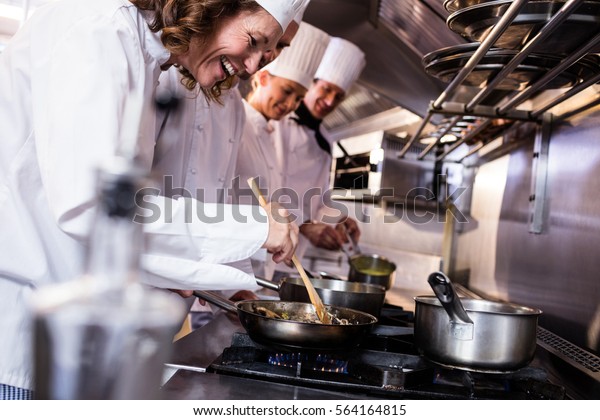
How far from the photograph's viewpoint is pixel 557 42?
1.04m

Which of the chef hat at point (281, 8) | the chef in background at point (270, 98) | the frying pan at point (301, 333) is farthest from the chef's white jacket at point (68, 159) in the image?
the chef in background at point (270, 98)

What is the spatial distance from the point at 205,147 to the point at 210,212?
933mm

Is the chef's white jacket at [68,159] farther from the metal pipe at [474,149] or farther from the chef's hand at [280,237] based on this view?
the metal pipe at [474,149]

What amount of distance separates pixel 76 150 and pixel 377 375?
58cm

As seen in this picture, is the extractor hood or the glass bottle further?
the extractor hood

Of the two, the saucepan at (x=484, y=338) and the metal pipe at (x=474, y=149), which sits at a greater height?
the metal pipe at (x=474, y=149)

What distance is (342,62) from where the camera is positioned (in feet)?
8.72

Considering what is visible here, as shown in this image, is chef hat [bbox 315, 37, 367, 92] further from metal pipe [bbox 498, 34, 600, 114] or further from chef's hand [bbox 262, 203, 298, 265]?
chef's hand [bbox 262, 203, 298, 265]

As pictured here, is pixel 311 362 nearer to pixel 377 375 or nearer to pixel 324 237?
pixel 377 375

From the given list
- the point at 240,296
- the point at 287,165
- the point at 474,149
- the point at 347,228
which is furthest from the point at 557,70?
the point at 287,165

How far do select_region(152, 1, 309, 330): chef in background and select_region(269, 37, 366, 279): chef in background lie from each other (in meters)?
0.69

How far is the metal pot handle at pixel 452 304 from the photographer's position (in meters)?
0.88

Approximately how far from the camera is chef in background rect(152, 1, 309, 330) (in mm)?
1591

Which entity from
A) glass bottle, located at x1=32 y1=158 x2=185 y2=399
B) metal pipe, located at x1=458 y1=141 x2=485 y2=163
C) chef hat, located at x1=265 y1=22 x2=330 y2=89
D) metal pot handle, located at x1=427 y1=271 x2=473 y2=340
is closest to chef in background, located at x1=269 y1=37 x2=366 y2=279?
chef hat, located at x1=265 y1=22 x2=330 y2=89
